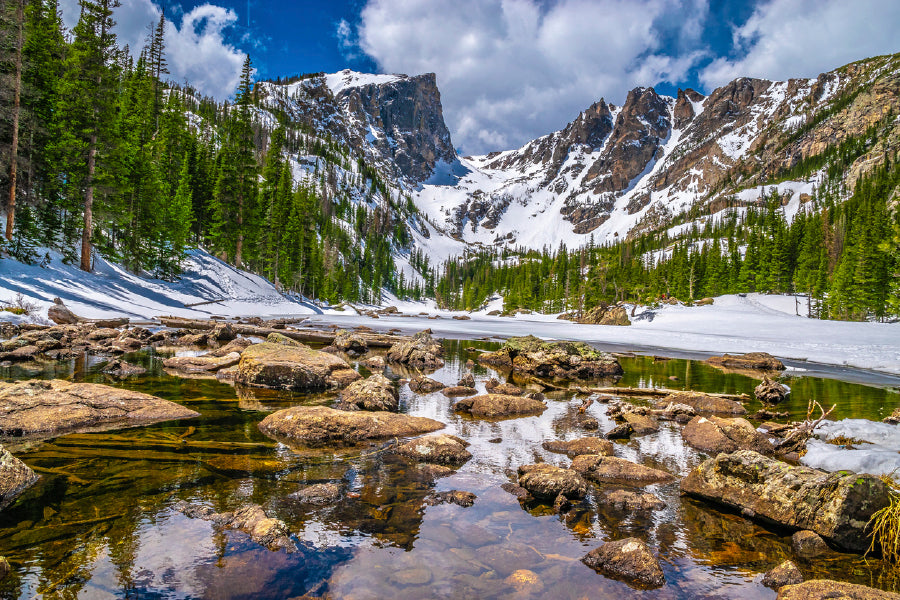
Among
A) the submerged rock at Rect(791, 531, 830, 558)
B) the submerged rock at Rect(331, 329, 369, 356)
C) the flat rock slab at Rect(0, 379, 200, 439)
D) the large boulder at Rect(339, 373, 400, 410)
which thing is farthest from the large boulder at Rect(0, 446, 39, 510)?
the submerged rock at Rect(331, 329, 369, 356)

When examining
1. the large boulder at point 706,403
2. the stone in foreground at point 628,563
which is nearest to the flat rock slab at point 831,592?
the stone in foreground at point 628,563

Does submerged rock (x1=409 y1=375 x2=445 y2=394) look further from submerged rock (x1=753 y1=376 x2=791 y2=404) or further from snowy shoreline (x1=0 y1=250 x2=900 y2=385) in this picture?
snowy shoreline (x1=0 y1=250 x2=900 y2=385)

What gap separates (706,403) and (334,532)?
11975 millimetres

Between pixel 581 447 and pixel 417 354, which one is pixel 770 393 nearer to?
pixel 581 447

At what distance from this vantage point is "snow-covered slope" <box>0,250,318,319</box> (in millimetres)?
23781

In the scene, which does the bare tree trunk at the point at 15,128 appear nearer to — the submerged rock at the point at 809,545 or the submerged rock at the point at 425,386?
the submerged rock at the point at 425,386

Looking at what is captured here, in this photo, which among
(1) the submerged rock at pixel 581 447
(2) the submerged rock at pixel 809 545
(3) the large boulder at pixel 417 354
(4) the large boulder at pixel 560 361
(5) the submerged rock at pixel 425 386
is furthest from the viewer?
(3) the large boulder at pixel 417 354

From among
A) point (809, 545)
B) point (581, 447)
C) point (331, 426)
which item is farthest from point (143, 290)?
point (809, 545)

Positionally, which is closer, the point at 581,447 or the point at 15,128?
the point at 581,447

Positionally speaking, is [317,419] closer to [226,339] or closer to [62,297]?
[226,339]

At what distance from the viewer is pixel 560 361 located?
20078 mm

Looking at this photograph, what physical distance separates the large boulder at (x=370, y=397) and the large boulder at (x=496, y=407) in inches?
77.1

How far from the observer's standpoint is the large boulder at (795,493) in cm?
494

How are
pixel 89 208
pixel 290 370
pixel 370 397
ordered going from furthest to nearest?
1. pixel 89 208
2. pixel 290 370
3. pixel 370 397
